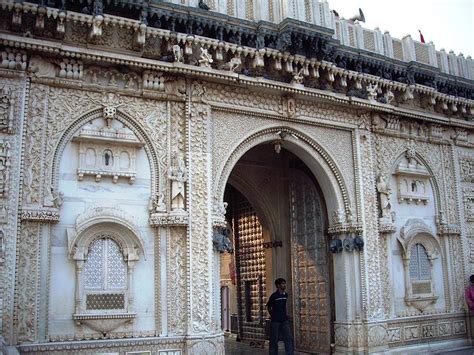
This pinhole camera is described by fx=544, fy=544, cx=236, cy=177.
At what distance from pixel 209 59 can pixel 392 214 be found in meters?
4.80

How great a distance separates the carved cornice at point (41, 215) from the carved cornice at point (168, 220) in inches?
54.3

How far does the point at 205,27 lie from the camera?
8.88 metres

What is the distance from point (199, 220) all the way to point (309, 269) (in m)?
3.57

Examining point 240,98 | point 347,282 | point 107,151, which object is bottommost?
point 347,282

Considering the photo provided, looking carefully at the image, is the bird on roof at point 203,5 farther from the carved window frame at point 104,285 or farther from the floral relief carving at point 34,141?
the carved window frame at point 104,285

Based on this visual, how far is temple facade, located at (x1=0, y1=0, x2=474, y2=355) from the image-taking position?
7480 millimetres

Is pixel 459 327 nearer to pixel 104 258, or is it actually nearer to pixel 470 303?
pixel 470 303

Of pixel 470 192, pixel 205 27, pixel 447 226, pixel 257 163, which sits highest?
pixel 205 27

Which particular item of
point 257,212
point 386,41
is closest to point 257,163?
point 257,212

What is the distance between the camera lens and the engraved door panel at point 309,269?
10.6 metres

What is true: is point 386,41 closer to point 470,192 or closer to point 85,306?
point 470,192

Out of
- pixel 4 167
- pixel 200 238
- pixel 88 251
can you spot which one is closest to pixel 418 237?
pixel 200 238

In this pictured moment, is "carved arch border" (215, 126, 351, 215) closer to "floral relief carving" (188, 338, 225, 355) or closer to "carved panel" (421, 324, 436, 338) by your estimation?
"floral relief carving" (188, 338, 225, 355)

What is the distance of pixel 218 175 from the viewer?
8820mm
